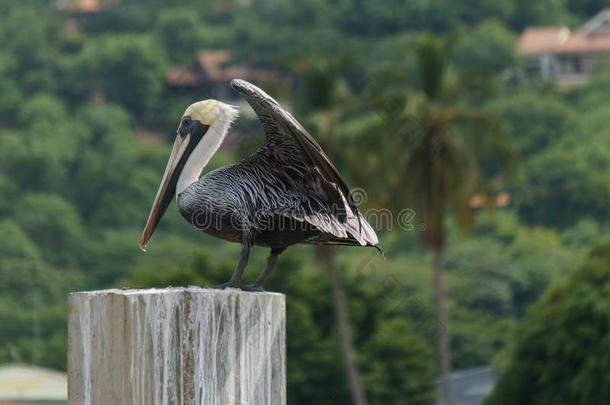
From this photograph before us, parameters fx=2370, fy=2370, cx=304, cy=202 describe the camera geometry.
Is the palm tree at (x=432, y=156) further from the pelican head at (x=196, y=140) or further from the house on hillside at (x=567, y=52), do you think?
the house on hillside at (x=567, y=52)

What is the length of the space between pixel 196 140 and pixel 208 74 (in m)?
156

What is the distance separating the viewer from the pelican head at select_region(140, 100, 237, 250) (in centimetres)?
1114

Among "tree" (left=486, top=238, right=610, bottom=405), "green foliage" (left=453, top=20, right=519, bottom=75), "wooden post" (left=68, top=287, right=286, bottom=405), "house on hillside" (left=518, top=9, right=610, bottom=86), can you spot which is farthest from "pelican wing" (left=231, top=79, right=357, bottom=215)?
"house on hillside" (left=518, top=9, right=610, bottom=86)

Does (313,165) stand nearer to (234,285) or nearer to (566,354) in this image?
(234,285)

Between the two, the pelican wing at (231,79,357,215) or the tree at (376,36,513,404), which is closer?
the pelican wing at (231,79,357,215)

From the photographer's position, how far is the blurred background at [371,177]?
47.7 meters

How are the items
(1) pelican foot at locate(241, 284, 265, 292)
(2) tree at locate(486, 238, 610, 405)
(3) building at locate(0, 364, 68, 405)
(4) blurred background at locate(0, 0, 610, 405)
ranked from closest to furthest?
(1) pelican foot at locate(241, 284, 265, 292)
(3) building at locate(0, 364, 68, 405)
(2) tree at locate(486, 238, 610, 405)
(4) blurred background at locate(0, 0, 610, 405)

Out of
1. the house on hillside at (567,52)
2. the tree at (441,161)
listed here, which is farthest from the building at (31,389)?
the house on hillside at (567,52)

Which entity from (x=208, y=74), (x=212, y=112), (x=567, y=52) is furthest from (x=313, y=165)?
(x=567, y=52)

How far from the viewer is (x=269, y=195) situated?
10789 millimetres

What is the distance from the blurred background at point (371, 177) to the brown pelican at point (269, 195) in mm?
981

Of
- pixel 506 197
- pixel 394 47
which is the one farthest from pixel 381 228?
pixel 394 47

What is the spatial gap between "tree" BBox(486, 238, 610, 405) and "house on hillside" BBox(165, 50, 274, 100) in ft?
357

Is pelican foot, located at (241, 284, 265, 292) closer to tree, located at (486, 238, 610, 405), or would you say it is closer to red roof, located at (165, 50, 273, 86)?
tree, located at (486, 238, 610, 405)
